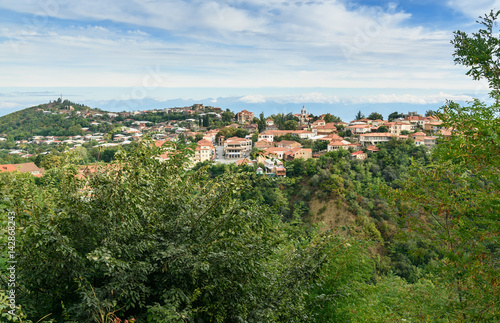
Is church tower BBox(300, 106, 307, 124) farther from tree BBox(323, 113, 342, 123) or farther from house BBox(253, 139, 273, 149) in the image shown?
house BBox(253, 139, 273, 149)

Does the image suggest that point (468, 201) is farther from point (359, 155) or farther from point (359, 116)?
point (359, 116)

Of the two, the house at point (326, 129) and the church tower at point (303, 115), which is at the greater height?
the church tower at point (303, 115)

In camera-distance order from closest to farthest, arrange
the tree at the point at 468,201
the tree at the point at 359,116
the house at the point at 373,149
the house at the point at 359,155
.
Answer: the tree at the point at 468,201 < the house at the point at 359,155 < the house at the point at 373,149 < the tree at the point at 359,116

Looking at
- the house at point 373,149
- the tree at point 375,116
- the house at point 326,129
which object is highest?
the tree at point 375,116

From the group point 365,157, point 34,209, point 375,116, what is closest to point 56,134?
point 365,157

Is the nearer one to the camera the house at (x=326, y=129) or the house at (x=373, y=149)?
the house at (x=373, y=149)

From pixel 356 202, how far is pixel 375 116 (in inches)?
2176

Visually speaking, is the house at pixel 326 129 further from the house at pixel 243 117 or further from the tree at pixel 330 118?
the house at pixel 243 117

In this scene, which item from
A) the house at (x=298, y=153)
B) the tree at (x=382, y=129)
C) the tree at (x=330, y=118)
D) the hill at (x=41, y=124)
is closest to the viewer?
the house at (x=298, y=153)

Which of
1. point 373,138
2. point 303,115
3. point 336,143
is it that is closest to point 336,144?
point 336,143

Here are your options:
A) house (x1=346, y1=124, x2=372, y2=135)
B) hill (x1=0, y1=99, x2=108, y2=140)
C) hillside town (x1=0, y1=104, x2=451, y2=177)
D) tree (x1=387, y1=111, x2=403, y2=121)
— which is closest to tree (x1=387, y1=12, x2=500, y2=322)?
hillside town (x1=0, y1=104, x2=451, y2=177)

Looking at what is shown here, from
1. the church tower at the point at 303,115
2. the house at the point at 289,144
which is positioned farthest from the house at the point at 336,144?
the church tower at the point at 303,115

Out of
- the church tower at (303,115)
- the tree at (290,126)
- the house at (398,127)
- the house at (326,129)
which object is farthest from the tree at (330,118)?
the house at (398,127)

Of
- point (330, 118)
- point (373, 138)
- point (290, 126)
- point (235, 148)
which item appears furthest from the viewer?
point (330, 118)
